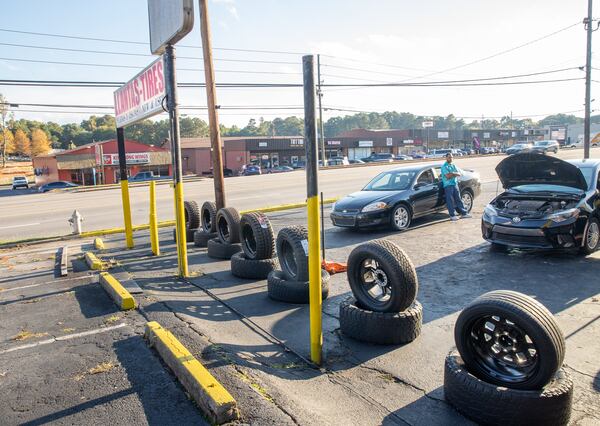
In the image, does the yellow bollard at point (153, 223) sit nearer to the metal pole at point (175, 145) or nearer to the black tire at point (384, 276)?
the metal pole at point (175, 145)

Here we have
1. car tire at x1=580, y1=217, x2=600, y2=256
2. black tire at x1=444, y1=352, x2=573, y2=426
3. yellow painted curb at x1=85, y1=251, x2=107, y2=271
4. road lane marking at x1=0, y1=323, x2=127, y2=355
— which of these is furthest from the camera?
yellow painted curb at x1=85, y1=251, x2=107, y2=271

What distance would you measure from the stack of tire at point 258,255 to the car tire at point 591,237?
501 centimetres

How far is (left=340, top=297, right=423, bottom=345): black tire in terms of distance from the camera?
4594 millimetres

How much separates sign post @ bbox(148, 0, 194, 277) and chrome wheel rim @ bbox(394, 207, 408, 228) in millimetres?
5206

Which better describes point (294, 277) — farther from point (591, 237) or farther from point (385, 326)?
point (591, 237)

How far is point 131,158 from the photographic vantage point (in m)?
53.2

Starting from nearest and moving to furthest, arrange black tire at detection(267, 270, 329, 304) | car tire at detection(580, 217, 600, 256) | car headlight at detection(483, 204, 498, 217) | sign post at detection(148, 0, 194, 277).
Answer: black tire at detection(267, 270, 329, 304), sign post at detection(148, 0, 194, 277), car tire at detection(580, 217, 600, 256), car headlight at detection(483, 204, 498, 217)

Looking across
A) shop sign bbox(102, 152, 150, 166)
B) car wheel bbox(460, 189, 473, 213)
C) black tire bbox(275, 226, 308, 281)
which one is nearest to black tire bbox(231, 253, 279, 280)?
black tire bbox(275, 226, 308, 281)

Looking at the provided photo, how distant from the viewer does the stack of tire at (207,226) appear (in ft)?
32.2

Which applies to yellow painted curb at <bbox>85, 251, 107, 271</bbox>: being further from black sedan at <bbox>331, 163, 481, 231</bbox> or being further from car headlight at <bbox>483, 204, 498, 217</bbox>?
car headlight at <bbox>483, 204, 498, 217</bbox>

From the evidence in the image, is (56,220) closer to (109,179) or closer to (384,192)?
(384,192)

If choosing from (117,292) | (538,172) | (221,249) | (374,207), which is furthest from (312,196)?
(374,207)

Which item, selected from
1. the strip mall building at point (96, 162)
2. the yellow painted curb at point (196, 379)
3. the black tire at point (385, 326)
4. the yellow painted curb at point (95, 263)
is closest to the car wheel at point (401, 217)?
the black tire at point (385, 326)

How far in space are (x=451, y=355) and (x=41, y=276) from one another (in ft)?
23.9
